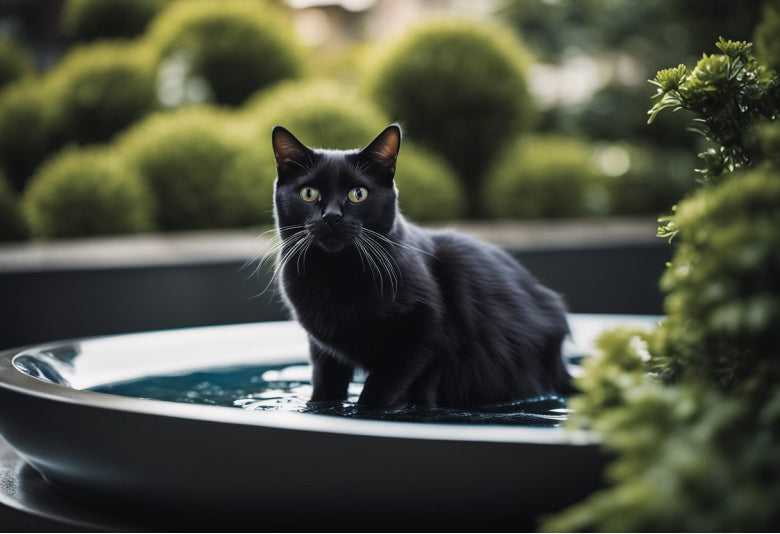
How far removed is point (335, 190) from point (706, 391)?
2.85ft

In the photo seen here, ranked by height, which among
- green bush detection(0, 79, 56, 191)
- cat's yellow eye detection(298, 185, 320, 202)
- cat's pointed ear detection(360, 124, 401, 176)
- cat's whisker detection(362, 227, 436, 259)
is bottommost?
cat's whisker detection(362, 227, 436, 259)

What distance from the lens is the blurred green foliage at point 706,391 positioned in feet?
2.21

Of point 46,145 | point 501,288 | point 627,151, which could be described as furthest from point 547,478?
point 627,151

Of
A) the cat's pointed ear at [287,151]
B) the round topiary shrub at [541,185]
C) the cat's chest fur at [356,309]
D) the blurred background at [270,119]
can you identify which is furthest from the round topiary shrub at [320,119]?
the cat's chest fur at [356,309]

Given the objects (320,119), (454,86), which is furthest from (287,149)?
(454,86)

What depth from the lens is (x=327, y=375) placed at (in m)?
1.63

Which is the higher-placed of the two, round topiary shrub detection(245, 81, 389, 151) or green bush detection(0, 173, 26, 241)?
round topiary shrub detection(245, 81, 389, 151)

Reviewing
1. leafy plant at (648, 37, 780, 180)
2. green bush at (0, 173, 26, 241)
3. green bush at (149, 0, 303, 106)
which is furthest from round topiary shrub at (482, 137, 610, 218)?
leafy plant at (648, 37, 780, 180)

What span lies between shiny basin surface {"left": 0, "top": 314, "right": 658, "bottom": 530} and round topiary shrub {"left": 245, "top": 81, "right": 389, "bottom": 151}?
3892 millimetres

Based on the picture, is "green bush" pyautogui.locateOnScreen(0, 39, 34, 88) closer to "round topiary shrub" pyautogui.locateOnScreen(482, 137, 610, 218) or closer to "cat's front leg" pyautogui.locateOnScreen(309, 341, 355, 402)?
"round topiary shrub" pyautogui.locateOnScreen(482, 137, 610, 218)

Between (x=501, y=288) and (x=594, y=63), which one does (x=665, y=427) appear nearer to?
(x=501, y=288)

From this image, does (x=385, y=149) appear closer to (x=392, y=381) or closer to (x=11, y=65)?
(x=392, y=381)

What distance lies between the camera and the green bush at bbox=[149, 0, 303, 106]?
635cm

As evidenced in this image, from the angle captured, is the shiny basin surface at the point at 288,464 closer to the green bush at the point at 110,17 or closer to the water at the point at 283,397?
the water at the point at 283,397
